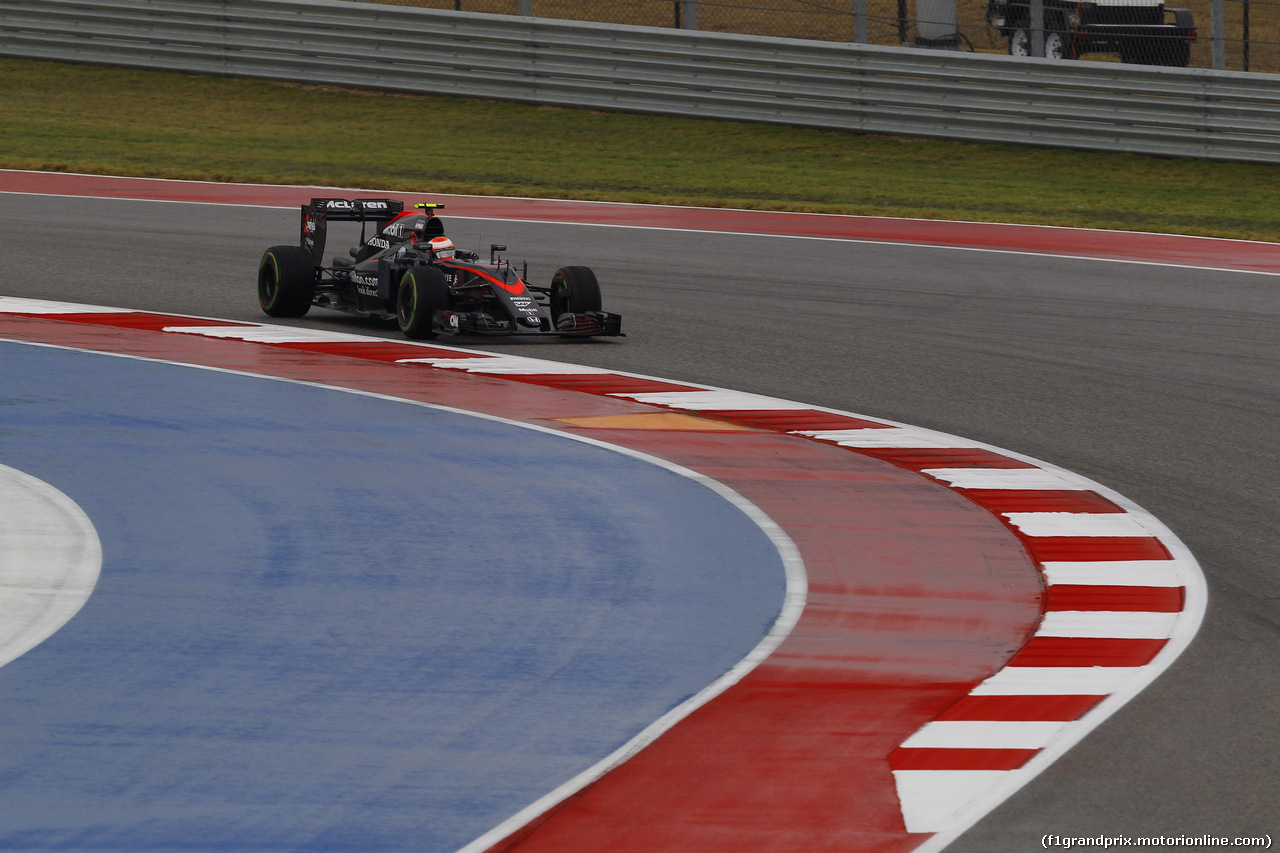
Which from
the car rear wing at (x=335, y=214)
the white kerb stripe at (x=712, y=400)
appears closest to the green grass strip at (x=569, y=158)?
the car rear wing at (x=335, y=214)

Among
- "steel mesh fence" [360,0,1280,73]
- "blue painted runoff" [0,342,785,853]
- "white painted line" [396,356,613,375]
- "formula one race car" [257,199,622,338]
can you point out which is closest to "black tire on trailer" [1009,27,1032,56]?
"steel mesh fence" [360,0,1280,73]

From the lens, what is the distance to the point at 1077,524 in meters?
8.15

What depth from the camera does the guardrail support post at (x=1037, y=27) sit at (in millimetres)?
22484

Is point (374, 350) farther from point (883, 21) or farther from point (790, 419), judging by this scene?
point (883, 21)

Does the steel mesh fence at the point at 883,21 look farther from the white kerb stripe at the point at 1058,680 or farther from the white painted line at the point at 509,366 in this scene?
the white kerb stripe at the point at 1058,680

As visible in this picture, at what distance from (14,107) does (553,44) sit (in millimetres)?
7460

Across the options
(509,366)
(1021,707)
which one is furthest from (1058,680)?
(509,366)

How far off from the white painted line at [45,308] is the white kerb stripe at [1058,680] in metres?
8.70

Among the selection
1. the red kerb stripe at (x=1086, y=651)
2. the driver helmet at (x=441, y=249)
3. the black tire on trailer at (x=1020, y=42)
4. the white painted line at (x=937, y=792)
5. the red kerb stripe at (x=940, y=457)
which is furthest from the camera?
the black tire on trailer at (x=1020, y=42)

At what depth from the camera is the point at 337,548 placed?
7371mm

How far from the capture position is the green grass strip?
1986cm

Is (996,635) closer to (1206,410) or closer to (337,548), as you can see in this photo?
(337,548)

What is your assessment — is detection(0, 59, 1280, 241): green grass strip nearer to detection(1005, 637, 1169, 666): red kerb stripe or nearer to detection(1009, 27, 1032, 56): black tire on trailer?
detection(1009, 27, 1032, 56): black tire on trailer

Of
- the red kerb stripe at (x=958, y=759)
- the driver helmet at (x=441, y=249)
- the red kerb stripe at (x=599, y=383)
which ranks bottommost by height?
the red kerb stripe at (x=958, y=759)
